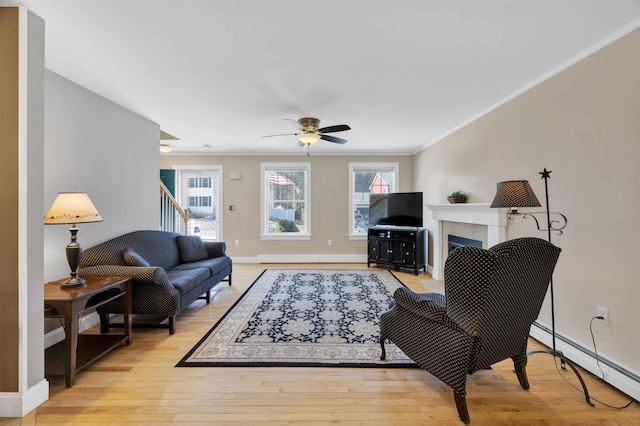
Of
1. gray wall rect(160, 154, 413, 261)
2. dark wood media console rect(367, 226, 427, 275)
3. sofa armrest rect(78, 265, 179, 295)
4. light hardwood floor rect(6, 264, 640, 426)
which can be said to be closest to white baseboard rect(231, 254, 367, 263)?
gray wall rect(160, 154, 413, 261)

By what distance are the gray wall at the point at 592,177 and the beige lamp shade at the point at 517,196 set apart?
1.72 feet

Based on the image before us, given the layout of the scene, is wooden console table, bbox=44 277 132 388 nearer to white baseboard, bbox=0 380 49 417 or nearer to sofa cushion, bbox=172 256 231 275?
white baseboard, bbox=0 380 49 417

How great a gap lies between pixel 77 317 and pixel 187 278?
107 centimetres

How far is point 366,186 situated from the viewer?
19.6 ft

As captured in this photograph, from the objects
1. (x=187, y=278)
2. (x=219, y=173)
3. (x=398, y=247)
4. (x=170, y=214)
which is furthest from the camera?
(x=219, y=173)

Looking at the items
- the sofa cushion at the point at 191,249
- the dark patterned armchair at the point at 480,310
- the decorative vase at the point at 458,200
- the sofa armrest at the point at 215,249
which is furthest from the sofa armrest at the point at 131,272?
the decorative vase at the point at 458,200

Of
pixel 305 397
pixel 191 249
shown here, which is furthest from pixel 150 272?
pixel 305 397

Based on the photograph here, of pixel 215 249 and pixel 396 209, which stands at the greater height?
pixel 396 209

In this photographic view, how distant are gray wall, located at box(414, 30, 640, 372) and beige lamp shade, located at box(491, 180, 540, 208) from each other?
1.72 ft

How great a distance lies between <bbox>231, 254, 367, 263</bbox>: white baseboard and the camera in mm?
5867

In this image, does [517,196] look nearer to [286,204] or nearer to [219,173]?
[286,204]

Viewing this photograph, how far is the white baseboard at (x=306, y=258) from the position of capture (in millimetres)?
5867

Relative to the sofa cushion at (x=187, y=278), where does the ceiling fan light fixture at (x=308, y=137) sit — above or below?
above

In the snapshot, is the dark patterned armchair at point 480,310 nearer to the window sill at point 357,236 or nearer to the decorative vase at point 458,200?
the decorative vase at point 458,200
